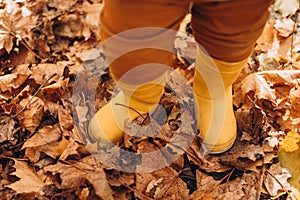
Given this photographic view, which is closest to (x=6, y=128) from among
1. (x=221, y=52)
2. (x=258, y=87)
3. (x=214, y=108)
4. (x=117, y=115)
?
(x=117, y=115)

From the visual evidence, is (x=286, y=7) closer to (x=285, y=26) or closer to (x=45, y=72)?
(x=285, y=26)

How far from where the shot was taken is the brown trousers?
107cm

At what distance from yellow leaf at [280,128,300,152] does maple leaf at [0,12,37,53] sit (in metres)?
1.24

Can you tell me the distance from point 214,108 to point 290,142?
360 millimetres

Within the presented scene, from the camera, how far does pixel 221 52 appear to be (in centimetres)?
125

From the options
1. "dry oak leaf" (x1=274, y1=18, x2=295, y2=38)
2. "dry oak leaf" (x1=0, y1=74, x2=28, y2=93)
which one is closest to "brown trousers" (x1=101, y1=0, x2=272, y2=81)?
"dry oak leaf" (x1=0, y1=74, x2=28, y2=93)

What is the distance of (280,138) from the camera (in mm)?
1688

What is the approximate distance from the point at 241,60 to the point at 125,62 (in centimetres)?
37

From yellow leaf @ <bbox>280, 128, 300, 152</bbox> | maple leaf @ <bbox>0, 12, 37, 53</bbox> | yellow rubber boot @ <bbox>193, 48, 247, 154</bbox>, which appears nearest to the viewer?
yellow rubber boot @ <bbox>193, 48, 247, 154</bbox>

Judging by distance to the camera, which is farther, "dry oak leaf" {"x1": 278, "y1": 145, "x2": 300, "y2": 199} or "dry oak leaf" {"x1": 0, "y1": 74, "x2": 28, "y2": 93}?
"dry oak leaf" {"x1": 0, "y1": 74, "x2": 28, "y2": 93}

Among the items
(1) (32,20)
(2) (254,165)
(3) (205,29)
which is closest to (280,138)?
(2) (254,165)

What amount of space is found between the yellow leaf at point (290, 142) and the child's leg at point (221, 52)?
0.72 feet

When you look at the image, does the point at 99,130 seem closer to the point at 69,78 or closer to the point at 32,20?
the point at 69,78

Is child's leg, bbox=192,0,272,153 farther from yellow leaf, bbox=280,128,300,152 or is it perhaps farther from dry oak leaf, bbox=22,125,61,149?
dry oak leaf, bbox=22,125,61,149
